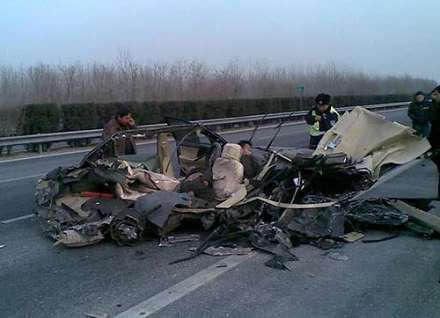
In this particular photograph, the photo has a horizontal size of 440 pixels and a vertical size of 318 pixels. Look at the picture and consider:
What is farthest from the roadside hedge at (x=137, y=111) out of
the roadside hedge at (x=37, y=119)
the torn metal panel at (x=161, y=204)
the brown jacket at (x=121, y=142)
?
the torn metal panel at (x=161, y=204)

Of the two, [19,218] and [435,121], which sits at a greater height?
[435,121]

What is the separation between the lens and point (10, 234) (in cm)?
595

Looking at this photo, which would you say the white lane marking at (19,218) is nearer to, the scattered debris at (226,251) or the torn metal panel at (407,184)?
the scattered debris at (226,251)

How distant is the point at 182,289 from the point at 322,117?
4940 mm

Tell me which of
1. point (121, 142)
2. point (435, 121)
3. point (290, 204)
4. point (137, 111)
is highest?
point (137, 111)

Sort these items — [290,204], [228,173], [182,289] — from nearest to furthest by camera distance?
[182,289] < [290,204] < [228,173]

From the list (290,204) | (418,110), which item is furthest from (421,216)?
(418,110)

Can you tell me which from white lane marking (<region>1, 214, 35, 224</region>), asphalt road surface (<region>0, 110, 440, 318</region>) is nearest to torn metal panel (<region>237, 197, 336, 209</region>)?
asphalt road surface (<region>0, 110, 440, 318</region>)

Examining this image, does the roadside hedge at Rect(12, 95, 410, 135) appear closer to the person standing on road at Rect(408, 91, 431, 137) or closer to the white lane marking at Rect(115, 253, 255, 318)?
the person standing on road at Rect(408, 91, 431, 137)

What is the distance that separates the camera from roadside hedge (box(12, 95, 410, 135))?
18344 millimetres

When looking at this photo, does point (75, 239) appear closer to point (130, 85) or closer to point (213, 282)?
point (213, 282)

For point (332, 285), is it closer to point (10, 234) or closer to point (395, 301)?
point (395, 301)

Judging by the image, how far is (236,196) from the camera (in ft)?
18.4

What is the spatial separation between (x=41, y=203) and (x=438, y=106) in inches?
229
